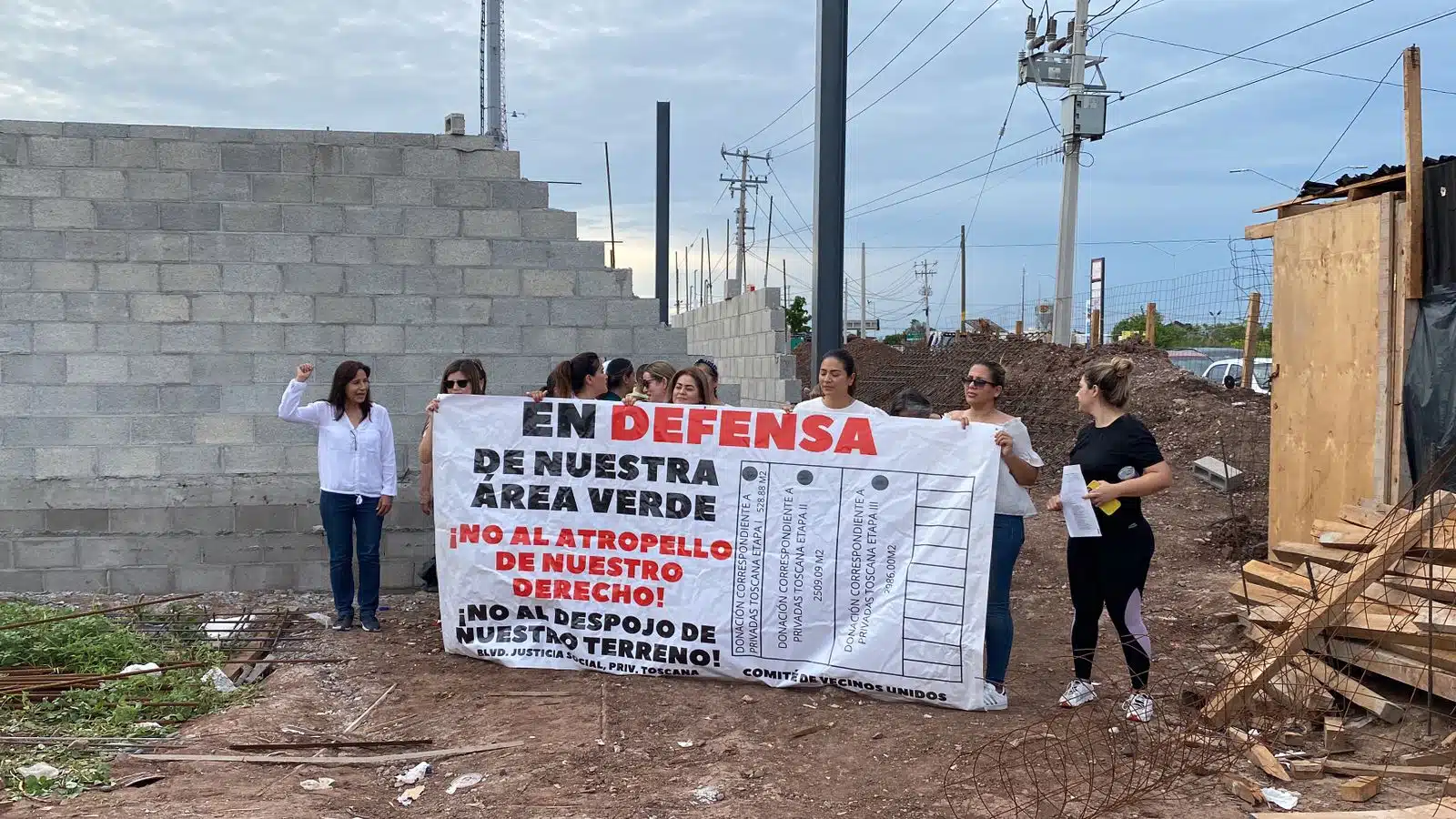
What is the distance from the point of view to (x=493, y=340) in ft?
29.1

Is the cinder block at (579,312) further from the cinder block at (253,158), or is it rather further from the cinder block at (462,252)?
the cinder block at (253,158)

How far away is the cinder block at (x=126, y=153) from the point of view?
8.37 metres

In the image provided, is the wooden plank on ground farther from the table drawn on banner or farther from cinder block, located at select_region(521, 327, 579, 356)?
cinder block, located at select_region(521, 327, 579, 356)

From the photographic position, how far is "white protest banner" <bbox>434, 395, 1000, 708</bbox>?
558 centimetres

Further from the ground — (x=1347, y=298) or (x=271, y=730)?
(x=1347, y=298)

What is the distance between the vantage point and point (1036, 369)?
20.0 metres

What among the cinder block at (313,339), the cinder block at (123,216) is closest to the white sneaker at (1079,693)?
the cinder block at (313,339)

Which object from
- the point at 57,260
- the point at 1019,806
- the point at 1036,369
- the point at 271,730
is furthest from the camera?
the point at 1036,369

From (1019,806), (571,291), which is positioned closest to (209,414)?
(571,291)

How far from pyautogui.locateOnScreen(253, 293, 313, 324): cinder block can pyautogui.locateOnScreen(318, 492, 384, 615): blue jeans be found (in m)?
1.94

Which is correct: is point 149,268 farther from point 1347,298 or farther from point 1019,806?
point 1347,298

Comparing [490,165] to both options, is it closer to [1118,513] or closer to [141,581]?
[141,581]

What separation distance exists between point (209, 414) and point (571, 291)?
2.78 meters

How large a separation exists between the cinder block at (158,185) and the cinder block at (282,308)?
92 centimetres
